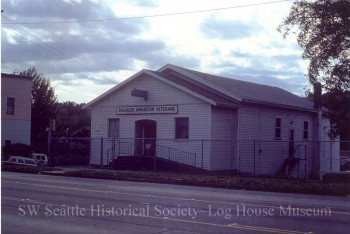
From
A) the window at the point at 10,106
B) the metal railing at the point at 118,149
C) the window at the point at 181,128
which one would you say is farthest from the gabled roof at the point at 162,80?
the window at the point at 10,106

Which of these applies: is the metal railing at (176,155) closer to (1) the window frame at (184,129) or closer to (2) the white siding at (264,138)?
(1) the window frame at (184,129)

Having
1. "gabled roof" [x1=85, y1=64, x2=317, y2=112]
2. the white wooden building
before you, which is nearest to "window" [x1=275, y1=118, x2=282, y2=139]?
the white wooden building

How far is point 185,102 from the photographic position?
101 ft

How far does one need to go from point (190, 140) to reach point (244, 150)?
3904mm

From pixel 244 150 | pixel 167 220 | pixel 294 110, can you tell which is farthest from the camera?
pixel 294 110

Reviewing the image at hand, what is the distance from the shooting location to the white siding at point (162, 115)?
29.9 meters

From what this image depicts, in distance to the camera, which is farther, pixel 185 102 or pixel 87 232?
pixel 185 102

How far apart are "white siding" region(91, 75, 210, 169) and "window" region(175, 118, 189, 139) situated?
23cm

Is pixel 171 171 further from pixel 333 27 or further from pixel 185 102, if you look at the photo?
pixel 333 27

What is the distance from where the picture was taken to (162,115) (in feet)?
104

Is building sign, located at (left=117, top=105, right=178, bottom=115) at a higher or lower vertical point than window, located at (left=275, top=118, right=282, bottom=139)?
higher

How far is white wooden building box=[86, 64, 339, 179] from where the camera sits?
30000 mm

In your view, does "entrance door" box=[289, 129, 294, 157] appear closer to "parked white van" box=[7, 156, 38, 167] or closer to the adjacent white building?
"parked white van" box=[7, 156, 38, 167]

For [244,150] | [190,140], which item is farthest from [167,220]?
[244,150]
